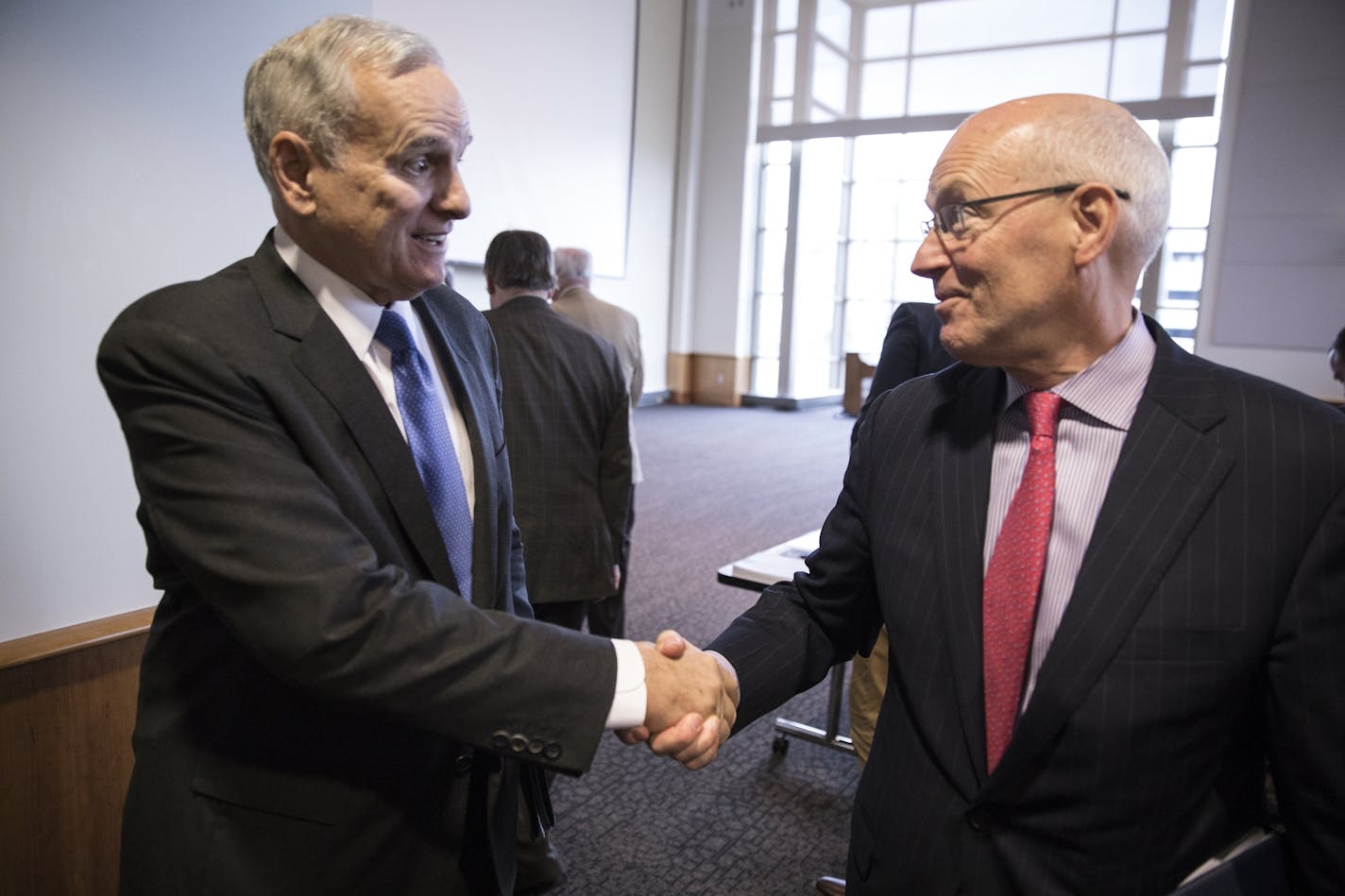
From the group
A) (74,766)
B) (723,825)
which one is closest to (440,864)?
(74,766)

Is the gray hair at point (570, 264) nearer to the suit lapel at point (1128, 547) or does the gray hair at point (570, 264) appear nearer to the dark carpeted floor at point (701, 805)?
the dark carpeted floor at point (701, 805)

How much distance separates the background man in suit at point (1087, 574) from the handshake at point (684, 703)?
23cm

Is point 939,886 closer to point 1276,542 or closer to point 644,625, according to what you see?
point 1276,542

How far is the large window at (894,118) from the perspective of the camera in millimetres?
10633

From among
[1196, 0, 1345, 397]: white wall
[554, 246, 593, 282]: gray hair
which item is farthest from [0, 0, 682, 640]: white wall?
[1196, 0, 1345, 397]: white wall

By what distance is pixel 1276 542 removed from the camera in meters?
1.07

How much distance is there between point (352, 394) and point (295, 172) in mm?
296

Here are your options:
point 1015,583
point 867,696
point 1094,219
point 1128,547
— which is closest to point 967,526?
point 1015,583

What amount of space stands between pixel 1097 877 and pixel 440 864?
0.84 metres

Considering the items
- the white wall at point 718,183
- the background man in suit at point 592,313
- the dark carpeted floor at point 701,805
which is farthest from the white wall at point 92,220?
the white wall at point 718,183

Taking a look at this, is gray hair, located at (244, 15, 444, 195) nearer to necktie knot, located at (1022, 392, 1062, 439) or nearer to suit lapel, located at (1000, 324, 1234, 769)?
necktie knot, located at (1022, 392, 1062, 439)

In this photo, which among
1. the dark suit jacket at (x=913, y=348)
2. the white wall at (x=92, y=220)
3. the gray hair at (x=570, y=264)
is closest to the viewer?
the white wall at (x=92, y=220)

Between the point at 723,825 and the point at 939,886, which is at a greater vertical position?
the point at 939,886

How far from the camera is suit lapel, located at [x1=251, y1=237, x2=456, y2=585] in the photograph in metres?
1.15
